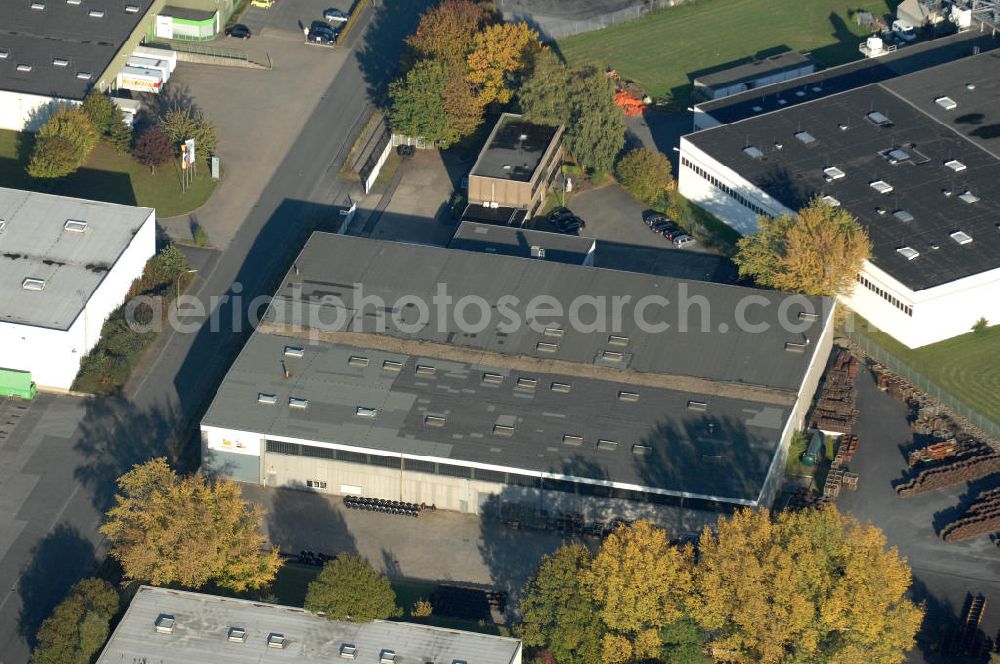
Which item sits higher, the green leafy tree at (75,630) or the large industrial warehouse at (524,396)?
the large industrial warehouse at (524,396)

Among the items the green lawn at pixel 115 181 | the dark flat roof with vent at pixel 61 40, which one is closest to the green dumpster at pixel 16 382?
the green lawn at pixel 115 181

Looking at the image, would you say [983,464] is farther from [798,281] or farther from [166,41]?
[166,41]

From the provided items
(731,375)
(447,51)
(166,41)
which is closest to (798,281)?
(731,375)

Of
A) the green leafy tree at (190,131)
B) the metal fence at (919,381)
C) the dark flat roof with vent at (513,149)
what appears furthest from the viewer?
the green leafy tree at (190,131)

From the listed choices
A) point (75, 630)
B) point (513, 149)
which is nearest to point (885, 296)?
point (513, 149)

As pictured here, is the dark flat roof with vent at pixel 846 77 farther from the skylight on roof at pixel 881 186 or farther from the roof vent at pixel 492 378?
the roof vent at pixel 492 378

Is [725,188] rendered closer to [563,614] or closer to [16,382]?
[563,614]

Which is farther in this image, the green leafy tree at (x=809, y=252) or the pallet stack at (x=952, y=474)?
the green leafy tree at (x=809, y=252)

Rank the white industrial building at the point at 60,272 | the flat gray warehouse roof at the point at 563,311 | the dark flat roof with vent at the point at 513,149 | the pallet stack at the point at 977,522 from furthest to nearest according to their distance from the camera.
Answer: the dark flat roof with vent at the point at 513,149
the white industrial building at the point at 60,272
the flat gray warehouse roof at the point at 563,311
the pallet stack at the point at 977,522

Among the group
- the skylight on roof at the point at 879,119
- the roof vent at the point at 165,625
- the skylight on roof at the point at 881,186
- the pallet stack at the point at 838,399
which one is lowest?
the pallet stack at the point at 838,399
